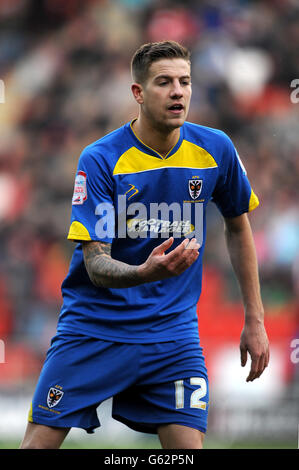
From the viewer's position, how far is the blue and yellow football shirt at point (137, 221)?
11.6ft

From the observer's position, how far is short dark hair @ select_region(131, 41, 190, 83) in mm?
3618

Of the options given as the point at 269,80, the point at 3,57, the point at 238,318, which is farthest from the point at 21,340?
the point at 269,80

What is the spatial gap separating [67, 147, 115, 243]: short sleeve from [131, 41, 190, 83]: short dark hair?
50 cm

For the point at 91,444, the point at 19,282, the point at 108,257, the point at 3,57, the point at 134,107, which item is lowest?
the point at 91,444

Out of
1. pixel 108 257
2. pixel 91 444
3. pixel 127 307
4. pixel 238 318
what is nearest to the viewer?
pixel 108 257

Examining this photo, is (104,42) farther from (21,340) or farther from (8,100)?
(21,340)

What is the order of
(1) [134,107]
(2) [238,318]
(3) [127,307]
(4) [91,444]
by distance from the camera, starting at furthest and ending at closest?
(1) [134,107] < (2) [238,318] < (4) [91,444] < (3) [127,307]

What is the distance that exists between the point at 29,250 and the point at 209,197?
452 cm

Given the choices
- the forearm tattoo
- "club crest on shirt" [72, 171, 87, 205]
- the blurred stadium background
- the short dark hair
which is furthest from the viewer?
the blurred stadium background

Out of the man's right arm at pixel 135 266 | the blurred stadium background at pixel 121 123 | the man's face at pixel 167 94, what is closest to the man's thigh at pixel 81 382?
the man's right arm at pixel 135 266

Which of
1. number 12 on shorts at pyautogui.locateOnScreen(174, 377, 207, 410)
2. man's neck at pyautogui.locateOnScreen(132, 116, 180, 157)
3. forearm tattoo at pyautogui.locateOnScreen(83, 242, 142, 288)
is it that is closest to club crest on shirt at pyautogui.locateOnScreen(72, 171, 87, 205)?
forearm tattoo at pyautogui.locateOnScreen(83, 242, 142, 288)

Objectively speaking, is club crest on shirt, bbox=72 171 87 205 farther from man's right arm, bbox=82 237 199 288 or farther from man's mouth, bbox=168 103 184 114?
man's mouth, bbox=168 103 184 114

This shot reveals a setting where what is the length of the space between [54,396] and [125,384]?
1.12ft

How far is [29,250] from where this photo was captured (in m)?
8.00
